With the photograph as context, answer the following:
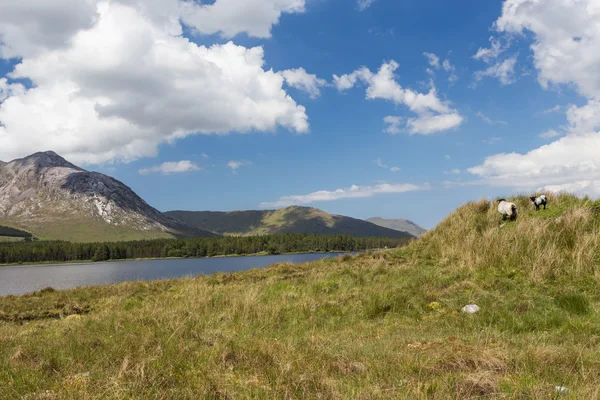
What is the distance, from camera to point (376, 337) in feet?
28.0

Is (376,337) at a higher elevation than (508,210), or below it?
below

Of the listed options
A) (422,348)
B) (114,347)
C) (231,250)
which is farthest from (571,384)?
(231,250)

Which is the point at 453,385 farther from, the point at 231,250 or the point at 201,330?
the point at 231,250

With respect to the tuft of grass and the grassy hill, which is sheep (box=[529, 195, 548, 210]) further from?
the tuft of grass

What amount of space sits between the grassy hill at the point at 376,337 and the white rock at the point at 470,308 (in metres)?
0.20

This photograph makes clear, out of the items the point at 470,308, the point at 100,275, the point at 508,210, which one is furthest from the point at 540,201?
the point at 100,275

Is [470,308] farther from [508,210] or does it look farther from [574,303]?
[508,210]

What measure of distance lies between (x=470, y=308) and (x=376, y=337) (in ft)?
11.4

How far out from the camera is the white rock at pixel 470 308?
10186mm

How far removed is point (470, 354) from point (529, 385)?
1.32m

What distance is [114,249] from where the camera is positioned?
187m

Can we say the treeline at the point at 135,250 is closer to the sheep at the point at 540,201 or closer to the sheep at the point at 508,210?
the sheep at the point at 540,201

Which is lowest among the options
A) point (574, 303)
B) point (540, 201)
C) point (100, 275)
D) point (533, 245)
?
point (100, 275)

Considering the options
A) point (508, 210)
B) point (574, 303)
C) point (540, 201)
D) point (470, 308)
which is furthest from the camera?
point (540, 201)
